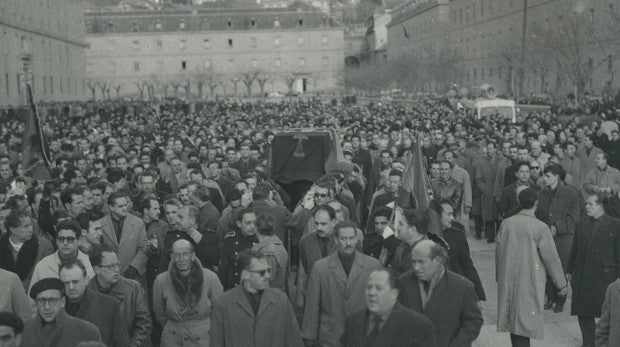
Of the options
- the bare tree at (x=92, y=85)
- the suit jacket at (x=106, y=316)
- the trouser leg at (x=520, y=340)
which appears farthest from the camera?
the bare tree at (x=92, y=85)

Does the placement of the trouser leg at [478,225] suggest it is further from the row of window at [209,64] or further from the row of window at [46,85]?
the row of window at [209,64]

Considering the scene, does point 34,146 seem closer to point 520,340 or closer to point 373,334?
point 520,340

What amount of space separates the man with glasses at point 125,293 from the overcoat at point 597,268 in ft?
13.9

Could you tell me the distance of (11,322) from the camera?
19.7 feet

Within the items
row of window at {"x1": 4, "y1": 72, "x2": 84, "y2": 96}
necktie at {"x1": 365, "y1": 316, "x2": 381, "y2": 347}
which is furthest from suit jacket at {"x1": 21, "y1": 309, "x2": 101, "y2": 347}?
row of window at {"x1": 4, "y1": 72, "x2": 84, "y2": 96}

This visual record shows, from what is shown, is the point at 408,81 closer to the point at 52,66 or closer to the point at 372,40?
the point at 52,66

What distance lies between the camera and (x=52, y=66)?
65.9 meters

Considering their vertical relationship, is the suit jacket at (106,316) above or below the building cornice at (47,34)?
below

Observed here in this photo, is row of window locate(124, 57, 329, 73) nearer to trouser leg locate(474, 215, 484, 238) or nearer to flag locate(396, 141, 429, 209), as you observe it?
trouser leg locate(474, 215, 484, 238)

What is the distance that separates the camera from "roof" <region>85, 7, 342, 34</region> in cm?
11469

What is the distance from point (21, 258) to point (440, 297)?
159 inches

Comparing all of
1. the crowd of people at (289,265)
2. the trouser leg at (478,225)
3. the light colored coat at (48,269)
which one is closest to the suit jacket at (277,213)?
the crowd of people at (289,265)

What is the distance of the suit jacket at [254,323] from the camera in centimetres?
646

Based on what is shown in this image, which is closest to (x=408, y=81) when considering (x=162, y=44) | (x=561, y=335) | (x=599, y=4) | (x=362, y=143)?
(x=599, y=4)
